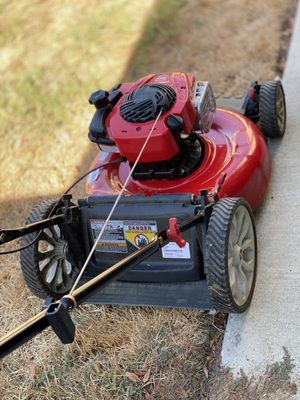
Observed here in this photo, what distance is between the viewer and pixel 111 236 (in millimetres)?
2643

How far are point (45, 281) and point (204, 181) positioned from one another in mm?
852

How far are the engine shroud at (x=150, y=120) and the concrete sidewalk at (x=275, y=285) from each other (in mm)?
630

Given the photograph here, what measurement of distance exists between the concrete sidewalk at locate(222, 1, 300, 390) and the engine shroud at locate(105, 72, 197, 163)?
24.8 inches

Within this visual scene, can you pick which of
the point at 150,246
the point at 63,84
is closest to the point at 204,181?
the point at 150,246

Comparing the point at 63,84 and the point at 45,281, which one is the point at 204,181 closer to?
the point at 45,281

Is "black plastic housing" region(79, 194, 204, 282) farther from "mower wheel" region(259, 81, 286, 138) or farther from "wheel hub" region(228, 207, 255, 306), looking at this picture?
"mower wheel" region(259, 81, 286, 138)

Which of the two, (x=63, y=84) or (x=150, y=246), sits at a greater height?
(x=150, y=246)

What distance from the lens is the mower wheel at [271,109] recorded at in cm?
325

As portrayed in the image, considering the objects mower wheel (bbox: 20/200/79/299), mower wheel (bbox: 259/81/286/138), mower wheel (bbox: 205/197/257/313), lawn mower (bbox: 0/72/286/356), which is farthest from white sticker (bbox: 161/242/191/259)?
mower wheel (bbox: 259/81/286/138)

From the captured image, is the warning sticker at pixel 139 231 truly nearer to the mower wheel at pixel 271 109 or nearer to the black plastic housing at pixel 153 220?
the black plastic housing at pixel 153 220

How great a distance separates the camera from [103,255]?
271 centimetres

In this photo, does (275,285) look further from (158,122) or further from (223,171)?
(158,122)

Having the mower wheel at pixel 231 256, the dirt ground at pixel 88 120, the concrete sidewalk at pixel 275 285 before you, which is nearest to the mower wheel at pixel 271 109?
the concrete sidewalk at pixel 275 285

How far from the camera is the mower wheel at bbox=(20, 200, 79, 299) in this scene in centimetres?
249
